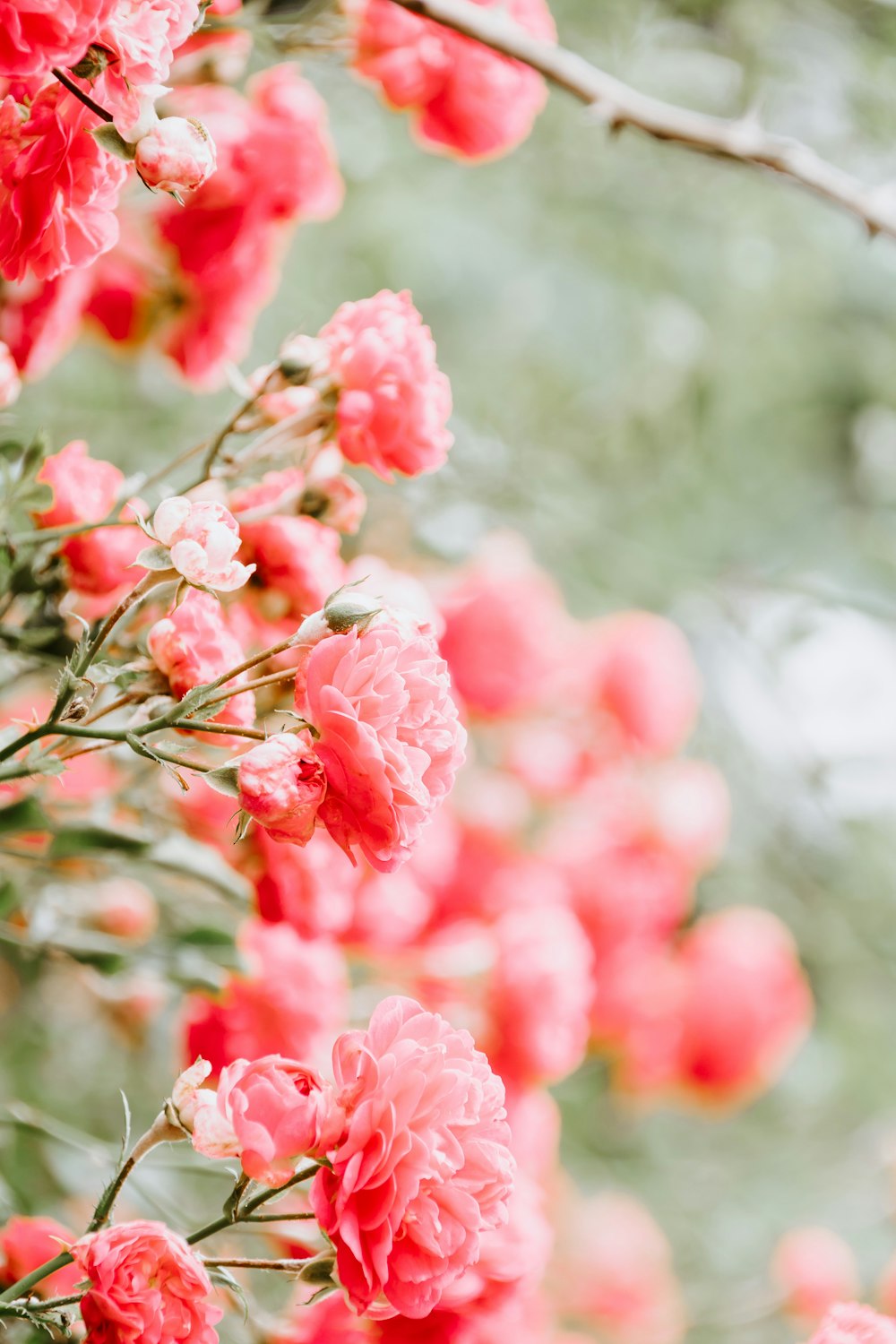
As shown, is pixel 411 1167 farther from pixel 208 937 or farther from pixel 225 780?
pixel 208 937

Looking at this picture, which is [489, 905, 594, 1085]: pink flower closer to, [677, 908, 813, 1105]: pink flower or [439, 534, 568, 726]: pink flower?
[439, 534, 568, 726]: pink flower

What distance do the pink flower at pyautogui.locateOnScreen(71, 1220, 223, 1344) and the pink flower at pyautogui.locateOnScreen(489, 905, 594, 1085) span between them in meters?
0.59

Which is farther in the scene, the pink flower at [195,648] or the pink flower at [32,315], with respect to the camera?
the pink flower at [32,315]

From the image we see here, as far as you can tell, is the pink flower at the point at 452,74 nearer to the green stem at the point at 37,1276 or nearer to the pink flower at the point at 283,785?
the pink flower at the point at 283,785

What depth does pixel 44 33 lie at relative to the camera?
44 cm

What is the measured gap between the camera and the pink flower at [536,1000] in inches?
41.9

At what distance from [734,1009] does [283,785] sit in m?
1.32

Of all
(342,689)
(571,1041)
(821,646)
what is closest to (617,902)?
(571,1041)

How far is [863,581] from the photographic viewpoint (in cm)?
205

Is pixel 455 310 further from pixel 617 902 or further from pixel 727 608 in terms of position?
pixel 617 902

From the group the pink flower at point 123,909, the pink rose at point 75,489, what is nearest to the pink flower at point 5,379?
the pink rose at point 75,489

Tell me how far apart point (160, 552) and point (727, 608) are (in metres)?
1.18

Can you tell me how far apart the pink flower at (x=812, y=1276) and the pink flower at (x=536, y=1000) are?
0.69 meters

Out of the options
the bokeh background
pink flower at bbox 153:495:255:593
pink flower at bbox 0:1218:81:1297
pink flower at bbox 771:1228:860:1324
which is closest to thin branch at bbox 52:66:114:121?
pink flower at bbox 153:495:255:593
